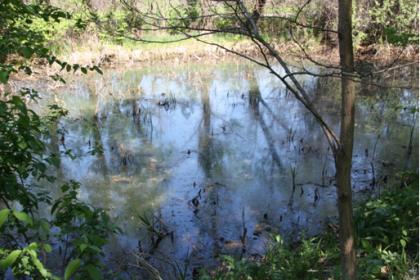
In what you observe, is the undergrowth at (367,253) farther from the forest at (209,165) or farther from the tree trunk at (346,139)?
the tree trunk at (346,139)

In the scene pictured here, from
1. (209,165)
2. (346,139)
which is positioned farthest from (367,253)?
(209,165)

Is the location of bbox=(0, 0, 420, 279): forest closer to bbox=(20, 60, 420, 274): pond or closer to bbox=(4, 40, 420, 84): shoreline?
bbox=(20, 60, 420, 274): pond

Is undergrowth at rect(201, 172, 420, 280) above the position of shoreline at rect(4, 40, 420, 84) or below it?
below

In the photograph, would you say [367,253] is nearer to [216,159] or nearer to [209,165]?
[209,165]

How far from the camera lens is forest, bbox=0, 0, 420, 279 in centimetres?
173

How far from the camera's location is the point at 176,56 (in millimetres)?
12797

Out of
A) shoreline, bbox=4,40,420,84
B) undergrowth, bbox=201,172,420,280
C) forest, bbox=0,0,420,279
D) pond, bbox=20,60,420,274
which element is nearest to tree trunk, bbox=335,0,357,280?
forest, bbox=0,0,420,279

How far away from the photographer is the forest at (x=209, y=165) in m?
1.73

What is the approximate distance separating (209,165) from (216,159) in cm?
21

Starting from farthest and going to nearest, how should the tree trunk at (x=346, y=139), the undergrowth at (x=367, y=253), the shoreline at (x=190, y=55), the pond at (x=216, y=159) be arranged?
the shoreline at (x=190, y=55), the pond at (x=216, y=159), the undergrowth at (x=367, y=253), the tree trunk at (x=346, y=139)

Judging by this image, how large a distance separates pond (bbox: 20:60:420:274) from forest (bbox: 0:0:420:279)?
0.08ft

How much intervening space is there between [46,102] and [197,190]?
4.93 meters

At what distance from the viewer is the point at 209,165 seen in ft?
15.2

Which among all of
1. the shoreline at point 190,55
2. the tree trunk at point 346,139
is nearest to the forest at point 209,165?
the tree trunk at point 346,139
